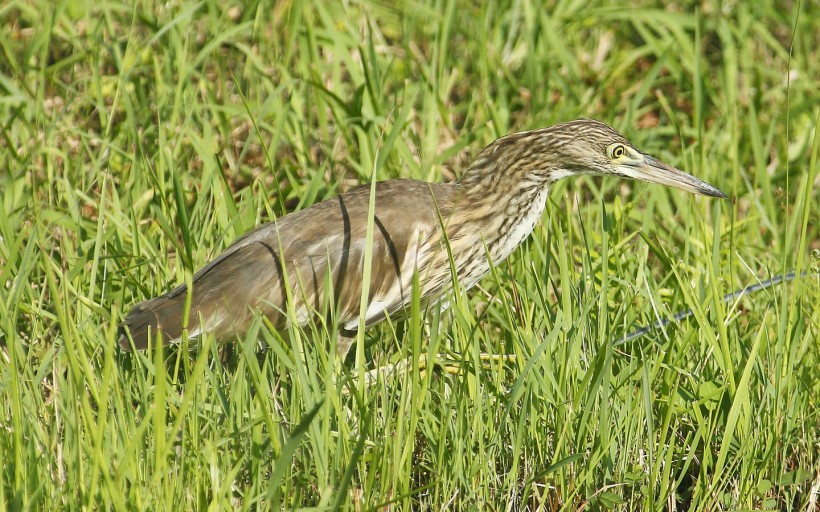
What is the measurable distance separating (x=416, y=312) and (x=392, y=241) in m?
1.25

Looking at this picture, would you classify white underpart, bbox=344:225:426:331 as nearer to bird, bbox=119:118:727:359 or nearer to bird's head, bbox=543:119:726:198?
bird, bbox=119:118:727:359

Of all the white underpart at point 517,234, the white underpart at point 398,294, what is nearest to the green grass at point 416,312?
the white underpart at point 517,234

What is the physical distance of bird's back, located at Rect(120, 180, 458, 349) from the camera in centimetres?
435

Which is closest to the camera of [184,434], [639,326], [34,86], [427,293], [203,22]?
[184,434]

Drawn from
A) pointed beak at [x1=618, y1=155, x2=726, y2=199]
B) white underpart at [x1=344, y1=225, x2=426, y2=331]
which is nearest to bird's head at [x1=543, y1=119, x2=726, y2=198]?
pointed beak at [x1=618, y1=155, x2=726, y2=199]

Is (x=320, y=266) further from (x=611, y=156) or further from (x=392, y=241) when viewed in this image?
(x=611, y=156)

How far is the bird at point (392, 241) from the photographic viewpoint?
14.3ft

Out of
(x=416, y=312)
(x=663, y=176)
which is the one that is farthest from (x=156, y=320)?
(x=663, y=176)

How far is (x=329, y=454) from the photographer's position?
3.49 meters

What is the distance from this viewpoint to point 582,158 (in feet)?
15.3

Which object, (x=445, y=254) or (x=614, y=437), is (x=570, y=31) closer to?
(x=445, y=254)

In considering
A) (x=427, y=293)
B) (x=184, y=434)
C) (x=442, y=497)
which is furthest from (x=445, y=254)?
(x=184, y=434)

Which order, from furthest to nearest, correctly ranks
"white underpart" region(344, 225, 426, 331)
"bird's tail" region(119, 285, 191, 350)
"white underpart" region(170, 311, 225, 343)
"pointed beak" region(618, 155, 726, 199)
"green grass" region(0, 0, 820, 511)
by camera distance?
1. "pointed beak" region(618, 155, 726, 199)
2. "white underpart" region(344, 225, 426, 331)
3. "white underpart" region(170, 311, 225, 343)
4. "bird's tail" region(119, 285, 191, 350)
5. "green grass" region(0, 0, 820, 511)

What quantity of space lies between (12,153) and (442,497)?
266cm
